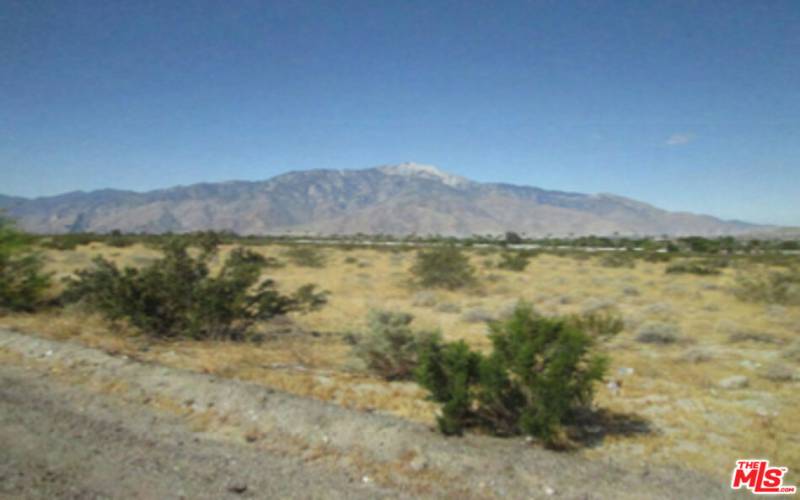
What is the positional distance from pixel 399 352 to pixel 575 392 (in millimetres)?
3640

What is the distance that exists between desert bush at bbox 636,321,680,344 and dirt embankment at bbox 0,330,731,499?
802cm

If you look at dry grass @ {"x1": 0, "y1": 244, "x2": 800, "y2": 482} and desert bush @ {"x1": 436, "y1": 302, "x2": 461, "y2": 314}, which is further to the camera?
desert bush @ {"x1": 436, "y1": 302, "x2": 461, "y2": 314}

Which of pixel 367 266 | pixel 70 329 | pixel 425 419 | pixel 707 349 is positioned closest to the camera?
pixel 425 419

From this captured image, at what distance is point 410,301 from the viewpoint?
62.4 feet

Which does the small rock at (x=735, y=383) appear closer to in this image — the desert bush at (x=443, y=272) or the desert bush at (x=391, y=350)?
the desert bush at (x=391, y=350)

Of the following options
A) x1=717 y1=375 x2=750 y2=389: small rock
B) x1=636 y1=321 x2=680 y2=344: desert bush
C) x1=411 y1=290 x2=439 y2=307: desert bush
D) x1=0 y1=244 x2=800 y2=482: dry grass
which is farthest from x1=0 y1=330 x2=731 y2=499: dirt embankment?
x1=411 y1=290 x2=439 y2=307: desert bush

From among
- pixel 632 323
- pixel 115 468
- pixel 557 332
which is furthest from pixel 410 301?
pixel 115 468

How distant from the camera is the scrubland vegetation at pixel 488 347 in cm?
575

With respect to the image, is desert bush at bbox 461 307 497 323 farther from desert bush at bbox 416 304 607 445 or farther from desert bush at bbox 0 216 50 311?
desert bush at bbox 0 216 50 311

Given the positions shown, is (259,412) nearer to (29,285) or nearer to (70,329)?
(70,329)

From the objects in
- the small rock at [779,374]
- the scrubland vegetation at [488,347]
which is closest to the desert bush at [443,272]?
the scrubland vegetation at [488,347]

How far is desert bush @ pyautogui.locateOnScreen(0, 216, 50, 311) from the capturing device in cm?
1212

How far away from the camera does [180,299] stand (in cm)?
1053

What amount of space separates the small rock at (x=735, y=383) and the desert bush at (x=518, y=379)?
13.1 ft
